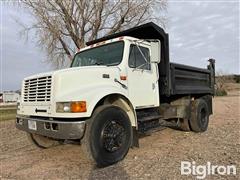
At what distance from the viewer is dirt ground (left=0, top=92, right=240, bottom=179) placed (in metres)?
4.66

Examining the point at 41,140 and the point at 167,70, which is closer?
the point at 41,140

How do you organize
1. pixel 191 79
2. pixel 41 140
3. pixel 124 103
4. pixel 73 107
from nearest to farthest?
1. pixel 73 107
2. pixel 124 103
3. pixel 41 140
4. pixel 191 79

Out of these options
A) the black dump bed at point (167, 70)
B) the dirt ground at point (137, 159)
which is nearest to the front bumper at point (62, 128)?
the dirt ground at point (137, 159)

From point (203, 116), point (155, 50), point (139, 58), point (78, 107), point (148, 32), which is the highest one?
point (148, 32)

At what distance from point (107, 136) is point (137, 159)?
864 mm

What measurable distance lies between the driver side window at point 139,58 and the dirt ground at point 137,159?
1.84m

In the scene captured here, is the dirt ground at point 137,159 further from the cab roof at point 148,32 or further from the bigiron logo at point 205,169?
the cab roof at point 148,32

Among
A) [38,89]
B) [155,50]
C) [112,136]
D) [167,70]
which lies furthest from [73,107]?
[167,70]

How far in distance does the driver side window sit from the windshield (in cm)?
25

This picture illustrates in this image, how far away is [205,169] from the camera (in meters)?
4.68

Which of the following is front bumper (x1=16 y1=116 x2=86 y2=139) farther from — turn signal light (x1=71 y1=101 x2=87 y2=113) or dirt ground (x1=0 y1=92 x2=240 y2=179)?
dirt ground (x1=0 y1=92 x2=240 y2=179)

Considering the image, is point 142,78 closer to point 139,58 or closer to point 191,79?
point 139,58

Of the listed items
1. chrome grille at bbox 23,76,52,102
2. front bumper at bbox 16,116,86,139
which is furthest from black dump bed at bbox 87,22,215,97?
front bumper at bbox 16,116,86,139

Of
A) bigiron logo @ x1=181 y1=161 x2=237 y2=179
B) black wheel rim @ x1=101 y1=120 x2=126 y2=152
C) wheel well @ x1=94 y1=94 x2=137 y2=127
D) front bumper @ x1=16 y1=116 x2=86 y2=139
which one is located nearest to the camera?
bigiron logo @ x1=181 y1=161 x2=237 y2=179
